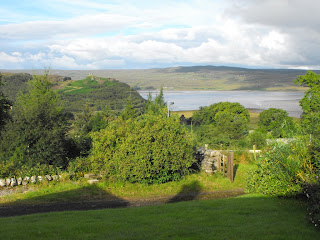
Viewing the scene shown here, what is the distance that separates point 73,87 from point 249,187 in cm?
6826

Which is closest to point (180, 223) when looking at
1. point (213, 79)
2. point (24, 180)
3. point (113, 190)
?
point (113, 190)

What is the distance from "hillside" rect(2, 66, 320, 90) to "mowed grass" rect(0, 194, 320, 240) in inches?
3856

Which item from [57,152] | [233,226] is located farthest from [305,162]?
[57,152]

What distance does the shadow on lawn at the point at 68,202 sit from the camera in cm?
1295

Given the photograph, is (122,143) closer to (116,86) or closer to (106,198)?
(106,198)

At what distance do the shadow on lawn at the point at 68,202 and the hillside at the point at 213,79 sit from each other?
3648 inches

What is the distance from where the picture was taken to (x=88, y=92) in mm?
73625

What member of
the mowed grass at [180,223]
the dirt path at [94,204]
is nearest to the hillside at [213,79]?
the dirt path at [94,204]

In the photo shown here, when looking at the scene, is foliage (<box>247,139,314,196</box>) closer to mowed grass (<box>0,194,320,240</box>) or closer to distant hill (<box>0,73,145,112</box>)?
mowed grass (<box>0,194,320,240</box>)

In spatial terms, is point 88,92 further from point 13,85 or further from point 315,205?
point 315,205

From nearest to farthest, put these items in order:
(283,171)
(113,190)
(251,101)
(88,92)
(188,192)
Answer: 1. (283,171)
2. (113,190)
3. (188,192)
4. (88,92)
5. (251,101)

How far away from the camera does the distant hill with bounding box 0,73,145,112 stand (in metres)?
62.4

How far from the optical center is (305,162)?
1105cm

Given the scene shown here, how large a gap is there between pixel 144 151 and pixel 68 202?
4.73 meters
